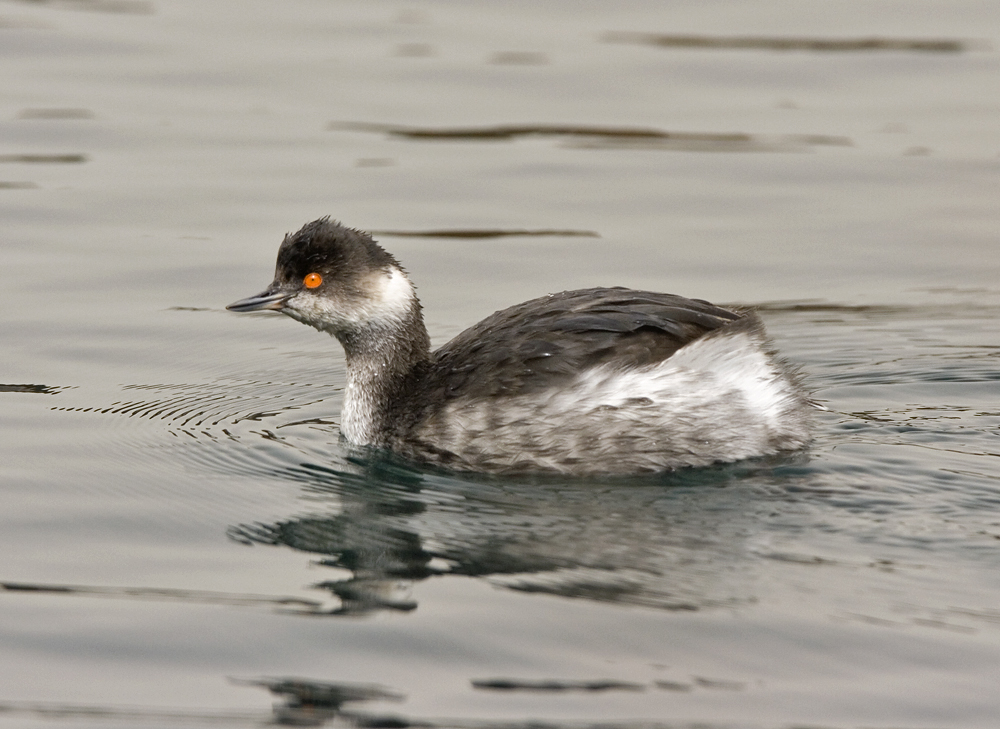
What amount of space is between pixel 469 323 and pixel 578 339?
8.93 ft

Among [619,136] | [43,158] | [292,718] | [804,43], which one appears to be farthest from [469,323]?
[804,43]

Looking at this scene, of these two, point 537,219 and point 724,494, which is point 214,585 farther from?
point 537,219

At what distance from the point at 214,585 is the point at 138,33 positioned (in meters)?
10.7

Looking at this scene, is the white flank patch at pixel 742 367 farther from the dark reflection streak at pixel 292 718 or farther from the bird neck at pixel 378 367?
the dark reflection streak at pixel 292 718

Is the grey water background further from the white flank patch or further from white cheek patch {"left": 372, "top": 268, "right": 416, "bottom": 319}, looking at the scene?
white cheek patch {"left": 372, "top": 268, "right": 416, "bottom": 319}

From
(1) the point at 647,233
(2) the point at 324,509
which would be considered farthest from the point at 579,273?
(2) the point at 324,509

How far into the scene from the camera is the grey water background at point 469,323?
520cm

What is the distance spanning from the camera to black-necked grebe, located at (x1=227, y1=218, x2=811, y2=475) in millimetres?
6910

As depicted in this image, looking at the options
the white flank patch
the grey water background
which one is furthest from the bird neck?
the white flank patch

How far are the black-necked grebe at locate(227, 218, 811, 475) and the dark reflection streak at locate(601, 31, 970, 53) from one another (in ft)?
27.1

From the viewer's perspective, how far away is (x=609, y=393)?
6.92 meters

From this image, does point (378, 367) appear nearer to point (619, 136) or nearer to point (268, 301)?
point (268, 301)

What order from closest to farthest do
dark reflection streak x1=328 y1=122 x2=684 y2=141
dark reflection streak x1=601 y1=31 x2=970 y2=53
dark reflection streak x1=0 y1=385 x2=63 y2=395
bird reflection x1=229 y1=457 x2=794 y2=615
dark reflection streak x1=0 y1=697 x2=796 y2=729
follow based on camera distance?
dark reflection streak x1=0 y1=697 x2=796 y2=729
bird reflection x1=229 y1=457 x2=794 y2=615
dark reflection streak x1=0 y1=385 x2=63 y2=395
dark reflection streak x1=328 y1=122 x2=684 y2=141
dark reflection streak x1=601 y1=31 x2=970 y2=53

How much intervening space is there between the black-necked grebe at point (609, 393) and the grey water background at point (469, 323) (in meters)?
0.20
